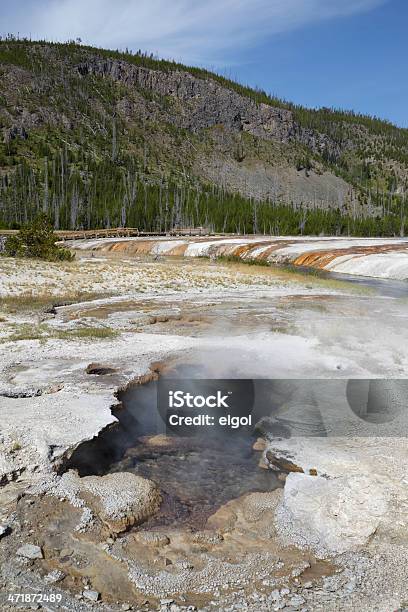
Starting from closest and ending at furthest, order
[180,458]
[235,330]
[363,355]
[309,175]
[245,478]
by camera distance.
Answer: [245,478], [180,458], [363,355], [235,330], [309,175]

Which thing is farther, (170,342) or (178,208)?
(178,208)

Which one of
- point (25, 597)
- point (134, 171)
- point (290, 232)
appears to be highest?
point (134, 171)

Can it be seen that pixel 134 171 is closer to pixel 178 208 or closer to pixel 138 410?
pixel 178 208

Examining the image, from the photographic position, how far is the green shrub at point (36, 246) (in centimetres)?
3334

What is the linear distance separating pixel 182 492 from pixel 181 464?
0.72 m

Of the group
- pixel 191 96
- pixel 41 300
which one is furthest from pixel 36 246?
pixel 191 96

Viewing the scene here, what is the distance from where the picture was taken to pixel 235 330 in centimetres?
1466

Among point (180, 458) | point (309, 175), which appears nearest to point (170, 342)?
point (180, 458)

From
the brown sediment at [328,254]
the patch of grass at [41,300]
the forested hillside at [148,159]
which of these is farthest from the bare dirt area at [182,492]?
the forested hillside at [148,159]

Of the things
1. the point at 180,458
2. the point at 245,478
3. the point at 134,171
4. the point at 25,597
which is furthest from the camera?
the point at 134,171

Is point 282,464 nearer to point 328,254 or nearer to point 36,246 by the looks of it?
point 36,246

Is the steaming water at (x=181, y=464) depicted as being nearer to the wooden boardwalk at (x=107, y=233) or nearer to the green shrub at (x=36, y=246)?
the green shrub at (x=36, y=246)

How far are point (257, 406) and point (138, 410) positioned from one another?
77.7 inches

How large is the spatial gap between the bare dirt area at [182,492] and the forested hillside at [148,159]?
88.9 m
